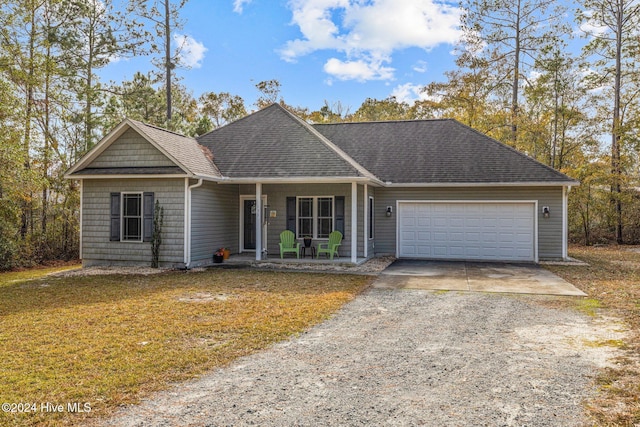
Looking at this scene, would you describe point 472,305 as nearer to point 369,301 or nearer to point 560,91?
point 369,301

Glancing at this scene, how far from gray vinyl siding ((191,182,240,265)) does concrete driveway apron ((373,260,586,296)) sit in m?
5.07

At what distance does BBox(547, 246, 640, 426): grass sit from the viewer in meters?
3.46

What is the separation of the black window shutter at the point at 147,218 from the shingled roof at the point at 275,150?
2234 mm

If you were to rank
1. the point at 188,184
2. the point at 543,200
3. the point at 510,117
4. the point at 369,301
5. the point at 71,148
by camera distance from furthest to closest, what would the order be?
the point at 510,117
the point at 71,148
the point at 543,200
the point at 188,184
the point at 369,301

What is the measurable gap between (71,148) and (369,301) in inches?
591

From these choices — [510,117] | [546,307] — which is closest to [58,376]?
[546,307]

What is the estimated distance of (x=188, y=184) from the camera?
11750 millimetres

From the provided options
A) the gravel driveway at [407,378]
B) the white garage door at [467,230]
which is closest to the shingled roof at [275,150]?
the white garage door at [467,230]

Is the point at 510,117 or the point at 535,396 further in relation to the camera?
the point at 510,117

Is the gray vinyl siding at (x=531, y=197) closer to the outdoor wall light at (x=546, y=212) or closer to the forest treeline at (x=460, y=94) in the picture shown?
the outdoor wall light at (x=546, y=212)

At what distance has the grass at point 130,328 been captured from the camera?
3.82 meters

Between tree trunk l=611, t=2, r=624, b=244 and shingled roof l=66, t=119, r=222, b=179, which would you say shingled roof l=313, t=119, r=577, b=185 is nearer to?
shingled roof l=66, t=119, r=222, b=179

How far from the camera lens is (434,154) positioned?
15.6 metres

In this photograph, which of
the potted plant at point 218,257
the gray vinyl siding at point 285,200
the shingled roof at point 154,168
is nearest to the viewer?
the shingled roof at point 154,168
